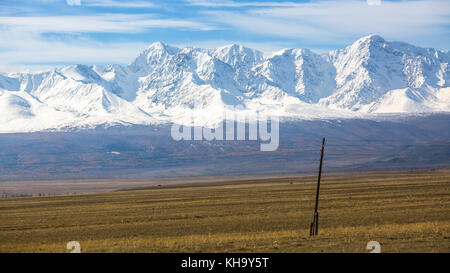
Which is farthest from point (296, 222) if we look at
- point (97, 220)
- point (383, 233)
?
point (97, 220)

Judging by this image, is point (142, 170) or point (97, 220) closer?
point (97, 220)

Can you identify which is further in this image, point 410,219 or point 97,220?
point 97,220

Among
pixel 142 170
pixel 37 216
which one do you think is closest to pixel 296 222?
pixel 37 216

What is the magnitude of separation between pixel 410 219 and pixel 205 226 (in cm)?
1065

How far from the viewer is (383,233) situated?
88.1 ft

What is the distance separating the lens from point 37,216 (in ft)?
171
